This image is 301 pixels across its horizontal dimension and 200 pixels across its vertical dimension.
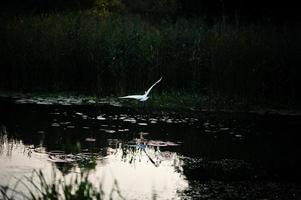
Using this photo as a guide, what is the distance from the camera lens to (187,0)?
85.7 ft

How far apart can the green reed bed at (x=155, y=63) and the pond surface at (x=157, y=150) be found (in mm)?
1486

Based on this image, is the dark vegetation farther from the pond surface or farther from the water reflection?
the water reflection

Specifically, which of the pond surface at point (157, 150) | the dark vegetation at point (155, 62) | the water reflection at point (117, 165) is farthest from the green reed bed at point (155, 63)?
the water reflection at point (117, 165)

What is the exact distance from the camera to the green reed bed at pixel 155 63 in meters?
13.4

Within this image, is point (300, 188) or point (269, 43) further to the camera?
point (269, 43)

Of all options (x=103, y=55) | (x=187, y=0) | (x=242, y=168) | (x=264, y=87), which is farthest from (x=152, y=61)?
(x=187, y=0)

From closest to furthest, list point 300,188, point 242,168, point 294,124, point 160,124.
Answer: point 300,188, point 242,168, point 160,124, point 294,124

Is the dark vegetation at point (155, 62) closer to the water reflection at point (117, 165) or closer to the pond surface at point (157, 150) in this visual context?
the pond surface at point (157, 150)

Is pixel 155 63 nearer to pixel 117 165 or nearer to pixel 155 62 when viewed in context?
pixel 155 62

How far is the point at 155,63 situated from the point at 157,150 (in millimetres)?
5179

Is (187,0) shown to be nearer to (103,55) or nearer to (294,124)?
(103,55)

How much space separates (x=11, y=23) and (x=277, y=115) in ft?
22.3

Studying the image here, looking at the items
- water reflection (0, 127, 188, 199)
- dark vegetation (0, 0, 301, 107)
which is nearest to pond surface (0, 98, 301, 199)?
water reflection (0, 127, 188, 199)

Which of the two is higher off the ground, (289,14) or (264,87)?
(289,14)
